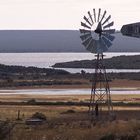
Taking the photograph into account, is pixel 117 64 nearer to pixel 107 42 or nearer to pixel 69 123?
pixel 107 42

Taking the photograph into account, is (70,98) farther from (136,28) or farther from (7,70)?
(7,70)

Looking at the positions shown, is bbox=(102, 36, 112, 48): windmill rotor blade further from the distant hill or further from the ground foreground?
the distant hill

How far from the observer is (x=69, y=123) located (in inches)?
1486

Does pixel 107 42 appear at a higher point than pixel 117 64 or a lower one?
lower

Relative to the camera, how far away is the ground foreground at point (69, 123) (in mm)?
Result: 26953

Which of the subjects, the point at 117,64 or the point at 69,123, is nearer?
the point at 69,123

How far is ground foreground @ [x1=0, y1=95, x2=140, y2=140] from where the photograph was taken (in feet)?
88.4

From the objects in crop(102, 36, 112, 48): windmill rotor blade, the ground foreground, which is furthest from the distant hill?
crop(102, 36, 112, 48): windmill rotor blade

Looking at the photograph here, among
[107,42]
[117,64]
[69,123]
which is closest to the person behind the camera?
[69,123]

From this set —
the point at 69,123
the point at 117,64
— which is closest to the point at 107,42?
the point at 69,123

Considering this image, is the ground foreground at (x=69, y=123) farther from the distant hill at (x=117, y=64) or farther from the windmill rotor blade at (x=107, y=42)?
the distant hill at (x=117, y=64)

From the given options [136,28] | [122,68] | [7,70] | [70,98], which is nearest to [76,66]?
[122,68]

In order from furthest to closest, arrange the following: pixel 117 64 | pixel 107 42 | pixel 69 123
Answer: pixel 117 64
pixel 107 42
pixel 69 123

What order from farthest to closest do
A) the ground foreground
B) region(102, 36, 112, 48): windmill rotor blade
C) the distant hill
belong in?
the distant hill
region(102, 36, 112, 48): windmill rotor blade
the ground foreground
